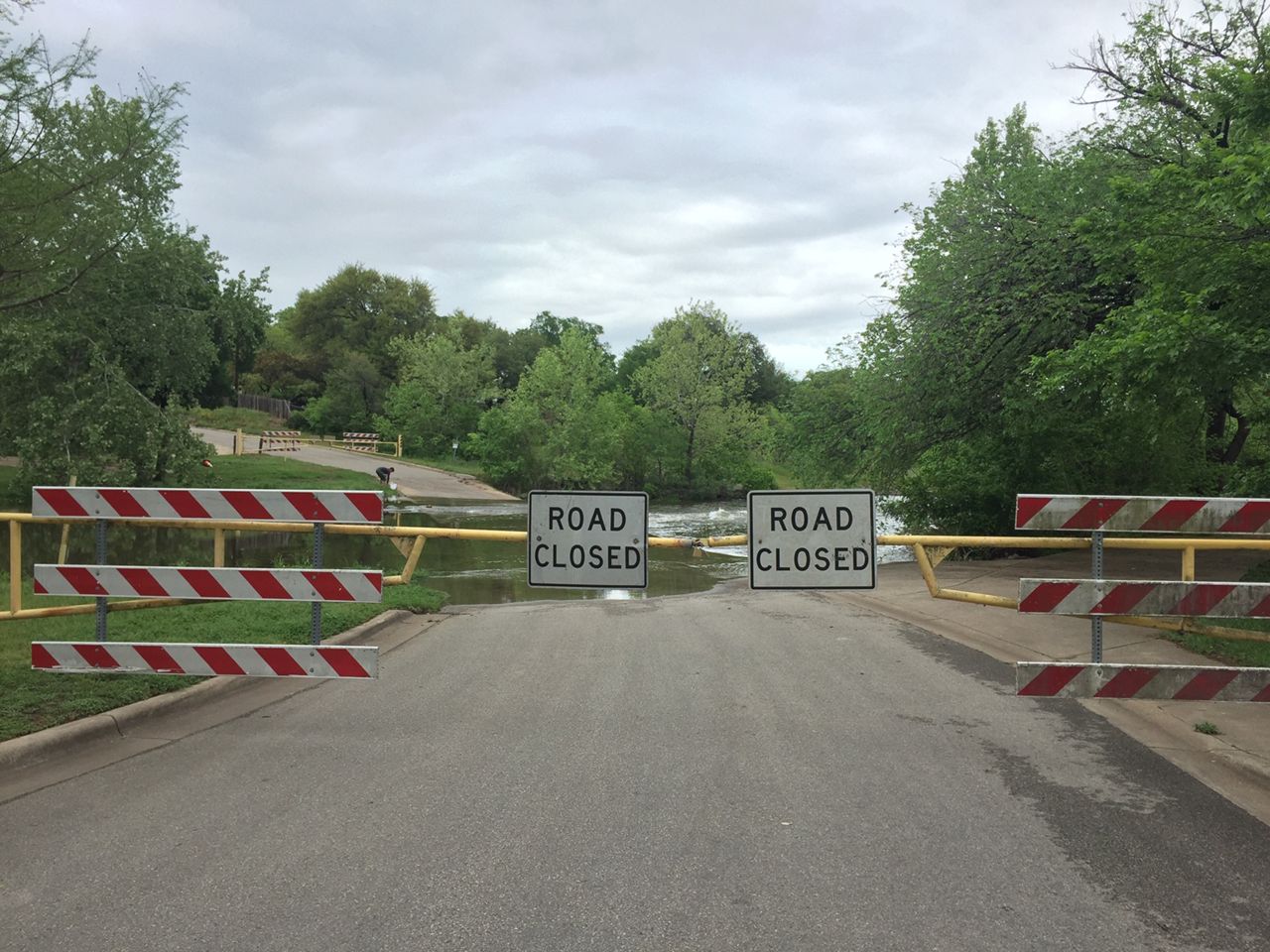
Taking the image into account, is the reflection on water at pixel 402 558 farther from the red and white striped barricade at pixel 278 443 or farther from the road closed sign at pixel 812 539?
the red and white striped barricade at pixel 278 443

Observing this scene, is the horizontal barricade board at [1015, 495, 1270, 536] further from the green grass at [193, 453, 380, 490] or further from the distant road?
the distant road

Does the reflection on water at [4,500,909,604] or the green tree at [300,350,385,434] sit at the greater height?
the green tree at [300,350,385,434]

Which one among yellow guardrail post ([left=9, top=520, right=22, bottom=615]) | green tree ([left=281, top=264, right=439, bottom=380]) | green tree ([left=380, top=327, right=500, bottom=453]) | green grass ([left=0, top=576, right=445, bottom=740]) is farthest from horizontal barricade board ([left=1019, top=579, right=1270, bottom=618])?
green tree ([left=281, top=264, right=439, bottom=380])

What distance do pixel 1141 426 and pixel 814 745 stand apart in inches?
523

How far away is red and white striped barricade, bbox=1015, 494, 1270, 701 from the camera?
5934 millimetres

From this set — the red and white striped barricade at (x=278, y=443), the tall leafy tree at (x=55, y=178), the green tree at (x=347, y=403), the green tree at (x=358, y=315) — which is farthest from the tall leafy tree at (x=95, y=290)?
the green tree at (x=358, y=315)

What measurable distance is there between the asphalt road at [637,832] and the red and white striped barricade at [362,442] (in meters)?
50.4

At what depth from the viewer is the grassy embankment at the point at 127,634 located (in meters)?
6.40

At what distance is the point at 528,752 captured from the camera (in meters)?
6.00

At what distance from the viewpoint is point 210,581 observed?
6.70m

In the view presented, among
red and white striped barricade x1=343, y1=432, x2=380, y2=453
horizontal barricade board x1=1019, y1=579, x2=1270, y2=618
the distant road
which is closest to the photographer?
horizontal barricade board x1=1019, y1=579, x2=1270, y2=618

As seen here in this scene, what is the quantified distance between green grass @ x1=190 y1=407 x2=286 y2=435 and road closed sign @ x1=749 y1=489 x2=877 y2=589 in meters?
52.3

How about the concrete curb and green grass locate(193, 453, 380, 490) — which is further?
green grass locate(193, 453, 380, 490)

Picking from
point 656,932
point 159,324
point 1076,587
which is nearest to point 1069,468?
point 1076,587
